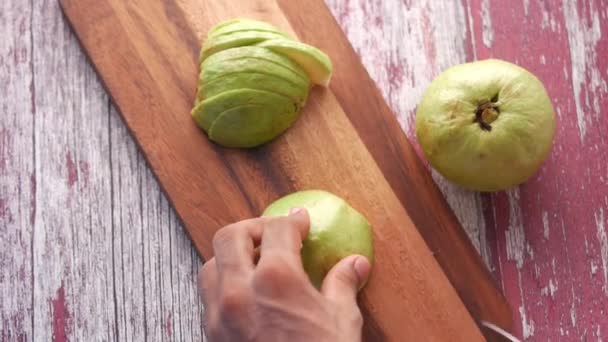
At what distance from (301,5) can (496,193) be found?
0.65 meters

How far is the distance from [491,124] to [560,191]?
35 centimetres

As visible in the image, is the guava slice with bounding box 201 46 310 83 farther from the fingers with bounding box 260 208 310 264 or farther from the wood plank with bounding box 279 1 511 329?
the fingers with bounding box 260 208 310 264

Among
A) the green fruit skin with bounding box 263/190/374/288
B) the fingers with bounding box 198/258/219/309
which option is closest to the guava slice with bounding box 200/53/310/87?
the green fruit skin with bounding box 263/190/374/288

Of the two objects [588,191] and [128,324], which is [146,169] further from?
[588,191]

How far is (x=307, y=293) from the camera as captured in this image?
1257mm

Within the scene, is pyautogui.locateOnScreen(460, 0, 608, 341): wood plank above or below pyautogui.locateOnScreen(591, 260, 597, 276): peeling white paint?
above

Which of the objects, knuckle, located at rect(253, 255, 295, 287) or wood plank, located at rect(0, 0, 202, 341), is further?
wood plank, located at rect(0, 0, 202, 341)

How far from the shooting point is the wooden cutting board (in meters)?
1.45

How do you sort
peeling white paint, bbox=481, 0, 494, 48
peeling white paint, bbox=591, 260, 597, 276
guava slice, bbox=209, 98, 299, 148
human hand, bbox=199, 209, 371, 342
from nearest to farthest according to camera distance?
human hand, bbox=199, 209, 371, 342, guava slice, bbox=209, 98, 299, 148, peeling white paint, bbox=591, 260, 597, 276, peeling white paint, bbox=481, 0, 494, 48

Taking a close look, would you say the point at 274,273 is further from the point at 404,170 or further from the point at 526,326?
the point at 526,326

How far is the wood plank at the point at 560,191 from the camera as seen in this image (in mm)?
1542

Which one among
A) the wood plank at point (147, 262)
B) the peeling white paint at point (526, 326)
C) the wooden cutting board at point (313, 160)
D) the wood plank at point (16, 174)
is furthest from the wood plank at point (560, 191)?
the wood plank at point (16, 174)

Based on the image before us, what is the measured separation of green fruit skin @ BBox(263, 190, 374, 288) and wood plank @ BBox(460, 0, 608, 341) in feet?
1.23

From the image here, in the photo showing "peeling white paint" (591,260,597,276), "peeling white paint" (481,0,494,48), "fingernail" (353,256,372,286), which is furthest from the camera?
"peeling white paint" (481,0,494,48)
